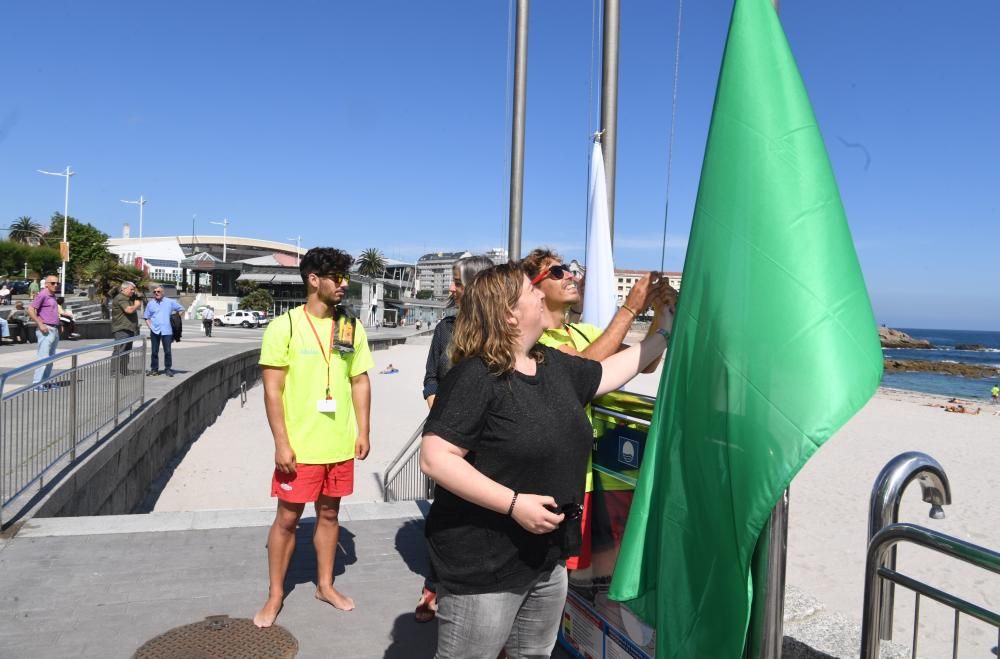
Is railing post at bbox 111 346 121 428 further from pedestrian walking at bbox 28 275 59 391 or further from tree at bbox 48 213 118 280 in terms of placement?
tree at bbox 48 213 118 280

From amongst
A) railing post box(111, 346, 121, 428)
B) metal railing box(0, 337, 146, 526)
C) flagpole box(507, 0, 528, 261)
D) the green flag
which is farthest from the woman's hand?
railing post box(111, 346, 121, 428)

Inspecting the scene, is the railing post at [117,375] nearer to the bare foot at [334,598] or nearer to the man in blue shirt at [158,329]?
the bare foot at [334,598]

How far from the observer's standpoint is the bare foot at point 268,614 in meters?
3.69

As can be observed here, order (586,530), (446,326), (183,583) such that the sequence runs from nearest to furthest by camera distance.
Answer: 1. (586,530)
2. (446,326)
3. (183,583)

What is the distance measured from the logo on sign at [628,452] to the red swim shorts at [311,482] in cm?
149

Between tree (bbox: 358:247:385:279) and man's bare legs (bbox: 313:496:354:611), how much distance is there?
12242 centimetres

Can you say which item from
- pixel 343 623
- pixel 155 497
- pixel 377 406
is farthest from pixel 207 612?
pixel 377 406

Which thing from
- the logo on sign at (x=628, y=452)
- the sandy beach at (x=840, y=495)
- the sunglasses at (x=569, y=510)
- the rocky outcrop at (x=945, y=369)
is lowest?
the rocky outcrop at (x=945, y=369)

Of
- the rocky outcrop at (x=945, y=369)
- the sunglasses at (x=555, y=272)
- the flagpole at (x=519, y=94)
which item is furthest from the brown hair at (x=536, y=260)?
the rocky outcrop at (x=945, y=369)

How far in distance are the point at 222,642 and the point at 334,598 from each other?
0.63 metres

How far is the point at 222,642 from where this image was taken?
3512mm

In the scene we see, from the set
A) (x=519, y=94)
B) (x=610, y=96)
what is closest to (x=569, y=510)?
(x=610, y=96)

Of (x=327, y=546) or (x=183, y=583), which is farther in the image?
(x=183, y=583)

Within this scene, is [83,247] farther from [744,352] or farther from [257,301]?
[744,352]
